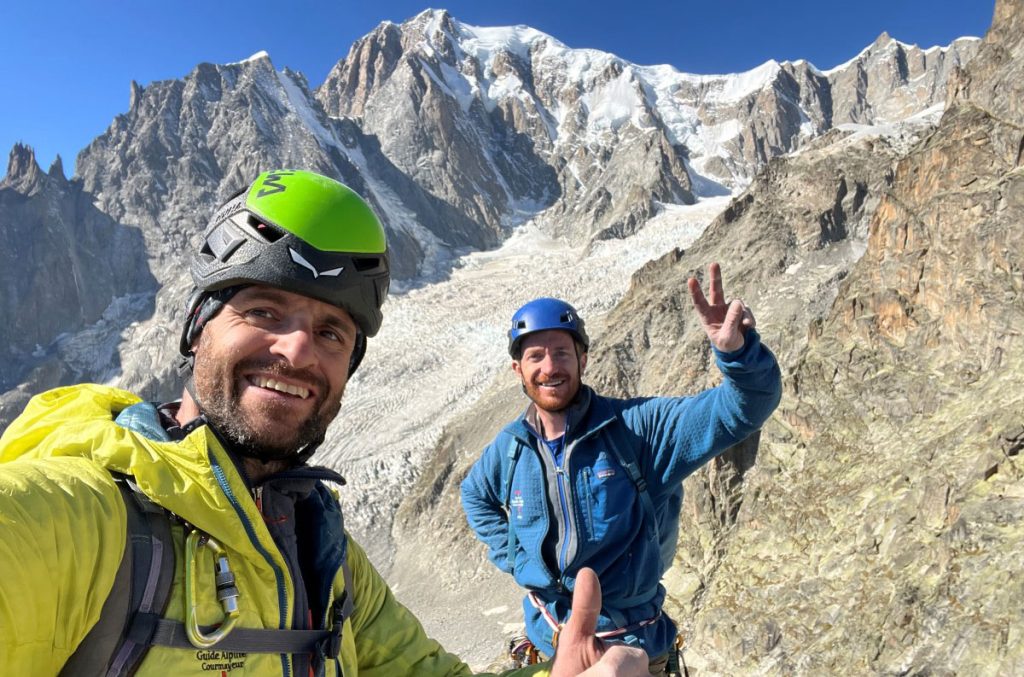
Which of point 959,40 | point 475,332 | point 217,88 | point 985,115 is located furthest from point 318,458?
point 959,40

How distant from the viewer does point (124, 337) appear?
9231 centimetres

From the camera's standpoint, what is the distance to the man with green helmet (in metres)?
1.54

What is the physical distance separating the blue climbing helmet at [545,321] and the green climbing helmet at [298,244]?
213cm

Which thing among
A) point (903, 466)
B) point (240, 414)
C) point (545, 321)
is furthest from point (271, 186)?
point (903, 466)

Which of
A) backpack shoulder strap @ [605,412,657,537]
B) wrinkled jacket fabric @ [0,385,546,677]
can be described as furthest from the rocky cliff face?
wrinkled jacket fabric @ [0,385,546,677]

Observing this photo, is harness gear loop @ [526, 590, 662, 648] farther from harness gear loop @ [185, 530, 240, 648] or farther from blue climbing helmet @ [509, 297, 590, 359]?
harness gear loop @ [185, 530, 240, 648]

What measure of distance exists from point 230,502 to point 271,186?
→ 5.08ft

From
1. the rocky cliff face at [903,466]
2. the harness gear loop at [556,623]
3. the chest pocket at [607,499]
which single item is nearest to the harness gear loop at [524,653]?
the harness gear loop at [556,623]

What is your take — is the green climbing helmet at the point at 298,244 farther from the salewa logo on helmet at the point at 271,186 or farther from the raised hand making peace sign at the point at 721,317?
the raised hand making peace sign at the point at 721,317

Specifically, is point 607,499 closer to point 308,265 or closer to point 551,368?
point 551,368

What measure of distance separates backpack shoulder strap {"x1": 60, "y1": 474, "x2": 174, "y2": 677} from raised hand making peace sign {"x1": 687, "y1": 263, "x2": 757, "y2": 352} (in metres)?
3.08

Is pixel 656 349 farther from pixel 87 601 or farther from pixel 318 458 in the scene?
pixel 87 601

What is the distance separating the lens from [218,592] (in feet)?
5.90

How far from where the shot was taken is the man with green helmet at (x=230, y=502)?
1541 mm
